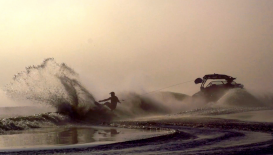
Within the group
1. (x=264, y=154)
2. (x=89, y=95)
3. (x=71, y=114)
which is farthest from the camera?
(x=89, y=95)

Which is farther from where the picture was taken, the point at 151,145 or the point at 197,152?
the point at 151,145

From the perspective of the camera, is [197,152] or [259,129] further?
[259,129]

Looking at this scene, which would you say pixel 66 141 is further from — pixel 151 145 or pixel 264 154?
pixel 264 154

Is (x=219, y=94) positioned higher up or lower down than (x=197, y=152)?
higher up

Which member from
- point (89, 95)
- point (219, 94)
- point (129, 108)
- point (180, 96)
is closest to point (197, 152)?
point (89, 95)

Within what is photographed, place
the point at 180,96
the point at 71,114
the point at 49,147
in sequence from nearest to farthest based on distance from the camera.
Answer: the point at 49,147
the point at 71,114
the point at 180,96

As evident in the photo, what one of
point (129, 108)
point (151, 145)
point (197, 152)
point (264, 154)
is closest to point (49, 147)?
point (151, 145)

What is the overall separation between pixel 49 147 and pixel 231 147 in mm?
6611

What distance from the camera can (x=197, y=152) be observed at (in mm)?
13898

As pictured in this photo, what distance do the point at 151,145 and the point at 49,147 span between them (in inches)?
149

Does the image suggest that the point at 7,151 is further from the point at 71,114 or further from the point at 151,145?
the point at 71,114

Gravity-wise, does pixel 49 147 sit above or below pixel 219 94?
below

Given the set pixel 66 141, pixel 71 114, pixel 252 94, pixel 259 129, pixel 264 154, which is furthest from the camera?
pixel 252 94

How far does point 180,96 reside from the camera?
5584 cm
